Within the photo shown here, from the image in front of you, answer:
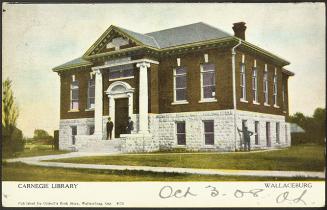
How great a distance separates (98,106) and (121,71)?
1.62m

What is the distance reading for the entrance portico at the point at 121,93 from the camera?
48.9ft

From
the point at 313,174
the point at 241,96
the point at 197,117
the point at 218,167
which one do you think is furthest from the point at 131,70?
the point at 313,174

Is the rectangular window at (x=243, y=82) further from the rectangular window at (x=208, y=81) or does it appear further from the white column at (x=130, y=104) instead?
the white column at (x=130, y=104)

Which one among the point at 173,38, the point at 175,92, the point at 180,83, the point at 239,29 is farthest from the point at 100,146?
the point at 239,29

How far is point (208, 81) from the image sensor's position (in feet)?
47.5

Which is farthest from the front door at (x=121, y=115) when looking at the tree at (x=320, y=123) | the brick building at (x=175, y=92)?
the tree at (x=320, y=123)

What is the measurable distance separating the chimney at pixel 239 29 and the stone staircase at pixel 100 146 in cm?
531

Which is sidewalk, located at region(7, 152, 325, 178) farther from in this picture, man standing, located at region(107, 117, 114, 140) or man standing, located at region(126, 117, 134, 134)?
man standing, located at region(126, 117, 134, 134)

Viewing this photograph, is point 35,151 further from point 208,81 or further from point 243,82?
point 243,82

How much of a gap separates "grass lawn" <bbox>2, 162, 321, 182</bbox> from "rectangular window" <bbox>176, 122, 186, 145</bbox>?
2060 millimetres

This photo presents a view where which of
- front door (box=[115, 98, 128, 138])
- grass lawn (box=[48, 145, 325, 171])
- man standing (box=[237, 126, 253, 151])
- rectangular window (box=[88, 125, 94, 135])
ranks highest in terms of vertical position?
front door (box=[115, 98, 128, 138])

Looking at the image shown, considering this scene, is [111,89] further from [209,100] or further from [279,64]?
[279,64]

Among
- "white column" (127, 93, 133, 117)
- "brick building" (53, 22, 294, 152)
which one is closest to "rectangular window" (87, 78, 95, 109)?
"brick building" (53, 22, 294, 152)

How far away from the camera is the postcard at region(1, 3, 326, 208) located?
1216 centimetres
